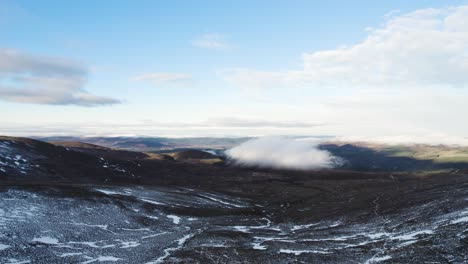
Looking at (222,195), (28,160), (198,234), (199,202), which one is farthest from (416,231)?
(28,160)

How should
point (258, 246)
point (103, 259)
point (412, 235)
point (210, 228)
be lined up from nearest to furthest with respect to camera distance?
point (103, 259)
point (412, 235)
point (258, 246)
point (210, 228)

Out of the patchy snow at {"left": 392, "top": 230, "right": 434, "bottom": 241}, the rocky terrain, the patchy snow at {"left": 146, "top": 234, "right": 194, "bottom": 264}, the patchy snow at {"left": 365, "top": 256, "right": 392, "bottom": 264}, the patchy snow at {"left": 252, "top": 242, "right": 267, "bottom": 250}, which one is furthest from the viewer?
the patchy snow at {"left": 252, "top": 242, "right": 267, "bottom": 250}

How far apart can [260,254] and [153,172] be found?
147 m

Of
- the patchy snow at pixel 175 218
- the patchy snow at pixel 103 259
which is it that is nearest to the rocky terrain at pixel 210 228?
the patchy snow at pixel 175 218

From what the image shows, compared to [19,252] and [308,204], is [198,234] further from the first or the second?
[308,204]

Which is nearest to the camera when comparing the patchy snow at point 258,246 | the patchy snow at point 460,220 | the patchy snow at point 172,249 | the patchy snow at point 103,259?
the patchy snow at point 103,259

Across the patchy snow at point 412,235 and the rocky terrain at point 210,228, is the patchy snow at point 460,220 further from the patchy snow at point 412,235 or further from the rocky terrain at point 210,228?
the patchy snow at point 412,235

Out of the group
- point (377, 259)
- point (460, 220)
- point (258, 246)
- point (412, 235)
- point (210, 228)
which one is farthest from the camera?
point (210, 228)

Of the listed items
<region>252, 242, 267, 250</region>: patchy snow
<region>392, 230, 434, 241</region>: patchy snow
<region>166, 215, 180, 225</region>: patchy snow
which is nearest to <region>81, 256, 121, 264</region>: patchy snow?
<region>252, 242, 267, 250</region>: patchy snow

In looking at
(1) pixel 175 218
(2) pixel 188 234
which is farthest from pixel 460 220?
(1) pixel 175 218

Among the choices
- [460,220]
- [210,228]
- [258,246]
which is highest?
[460,220]

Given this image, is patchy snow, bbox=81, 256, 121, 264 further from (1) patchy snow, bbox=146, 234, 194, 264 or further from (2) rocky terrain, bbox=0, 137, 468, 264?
(1) patchy snow, bbox=146, 234, 194, 264

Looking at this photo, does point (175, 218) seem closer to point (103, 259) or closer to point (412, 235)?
point (103, 259)

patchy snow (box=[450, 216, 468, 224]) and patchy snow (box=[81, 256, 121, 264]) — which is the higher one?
patchy snow (box=[450, 216, 468, 224])
